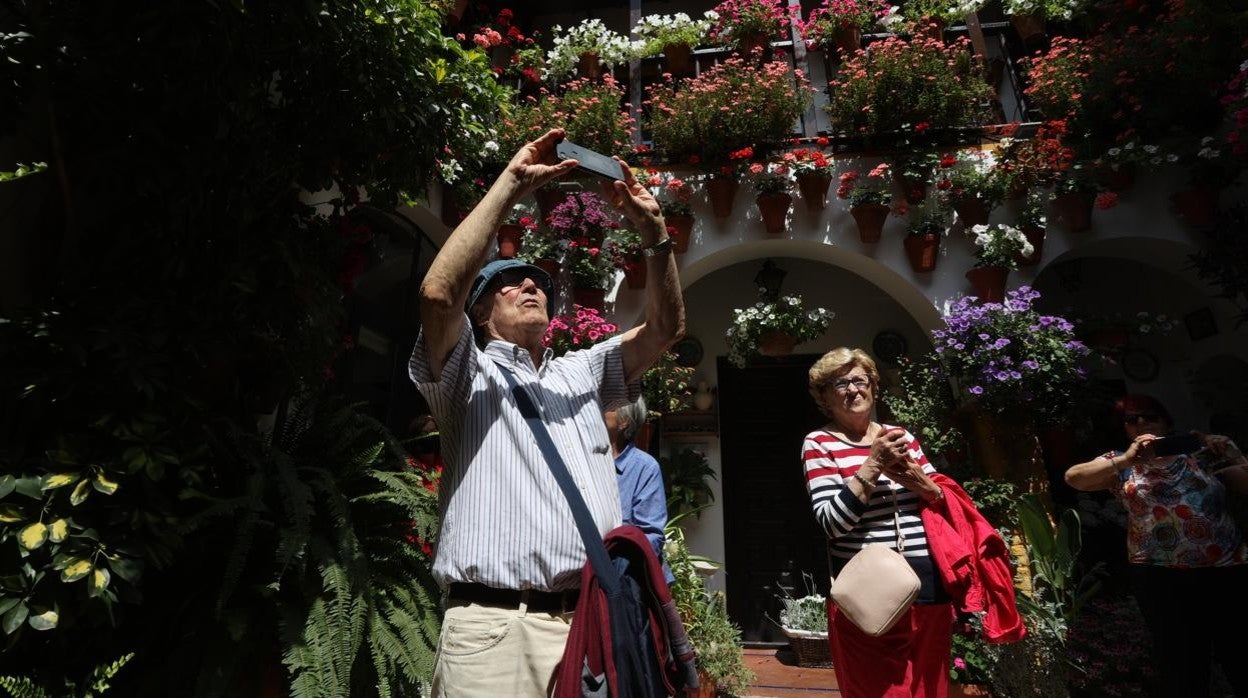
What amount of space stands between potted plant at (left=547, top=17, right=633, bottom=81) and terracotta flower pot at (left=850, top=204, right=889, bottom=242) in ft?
9.13

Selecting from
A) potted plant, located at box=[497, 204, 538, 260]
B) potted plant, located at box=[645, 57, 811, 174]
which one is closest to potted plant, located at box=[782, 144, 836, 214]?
potted plant, located at box=[645, 57, 811, 174]

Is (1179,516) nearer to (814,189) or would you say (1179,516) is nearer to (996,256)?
(996,256)

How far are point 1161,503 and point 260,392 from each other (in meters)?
4.10

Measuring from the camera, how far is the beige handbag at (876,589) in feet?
7.09

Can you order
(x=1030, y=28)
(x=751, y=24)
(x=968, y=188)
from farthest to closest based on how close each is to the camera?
(x=751, y=24) → (x=1030, y=28) → (x=968, y=188)

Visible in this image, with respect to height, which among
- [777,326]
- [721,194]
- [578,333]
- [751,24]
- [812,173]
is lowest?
[578,333]

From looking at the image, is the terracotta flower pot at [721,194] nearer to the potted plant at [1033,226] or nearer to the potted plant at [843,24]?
the potted plant at [843,24]

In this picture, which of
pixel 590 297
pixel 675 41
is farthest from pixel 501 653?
pixel 675 41

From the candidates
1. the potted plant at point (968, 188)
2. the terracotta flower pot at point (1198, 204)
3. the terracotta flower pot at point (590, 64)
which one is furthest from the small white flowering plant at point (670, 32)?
the terracotta flower pot at point (1198, 204)

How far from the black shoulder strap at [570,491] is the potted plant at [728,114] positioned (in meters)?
4.44

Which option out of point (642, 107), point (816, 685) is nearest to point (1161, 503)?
point (816, 685)

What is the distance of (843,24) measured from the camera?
6.11 meters

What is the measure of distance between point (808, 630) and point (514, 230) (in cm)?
402

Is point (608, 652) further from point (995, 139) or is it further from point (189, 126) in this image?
point (995, 139)
